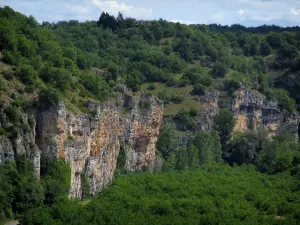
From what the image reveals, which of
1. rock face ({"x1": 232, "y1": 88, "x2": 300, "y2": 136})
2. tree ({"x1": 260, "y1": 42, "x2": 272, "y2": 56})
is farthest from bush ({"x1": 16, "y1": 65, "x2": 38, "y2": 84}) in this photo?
tree ({"x1": 260, "y1": 42, "x2": 272, "y2": 56})

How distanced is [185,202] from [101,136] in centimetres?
1296

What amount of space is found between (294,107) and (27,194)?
284 ft

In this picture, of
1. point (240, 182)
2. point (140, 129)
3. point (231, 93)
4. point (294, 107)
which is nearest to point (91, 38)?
point (231, 93)

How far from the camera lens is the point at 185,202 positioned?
70.6 m

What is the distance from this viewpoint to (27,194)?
5997cm

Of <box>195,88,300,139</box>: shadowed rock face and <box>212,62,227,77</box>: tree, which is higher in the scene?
<box>212,62,227,77</box>: tree

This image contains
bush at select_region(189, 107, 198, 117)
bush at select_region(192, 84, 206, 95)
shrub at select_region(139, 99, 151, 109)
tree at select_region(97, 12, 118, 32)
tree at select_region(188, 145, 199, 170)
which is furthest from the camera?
tree at select_region(97, 12, 118, 32)

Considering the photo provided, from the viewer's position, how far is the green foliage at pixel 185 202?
199 ft

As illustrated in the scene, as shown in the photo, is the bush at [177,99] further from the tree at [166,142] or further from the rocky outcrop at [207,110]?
the tree at [166,142]

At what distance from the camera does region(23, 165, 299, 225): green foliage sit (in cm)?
6053

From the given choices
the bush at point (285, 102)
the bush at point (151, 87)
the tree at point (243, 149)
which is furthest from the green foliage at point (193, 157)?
the bush at point (285, 102)

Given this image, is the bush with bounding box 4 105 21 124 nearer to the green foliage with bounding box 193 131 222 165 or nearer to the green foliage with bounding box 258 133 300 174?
the green foliage with bounding box 193 131 222 165

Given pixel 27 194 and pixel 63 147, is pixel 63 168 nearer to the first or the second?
pixel 63 147

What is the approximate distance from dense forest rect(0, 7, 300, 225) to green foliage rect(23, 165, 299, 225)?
133 millimetres
